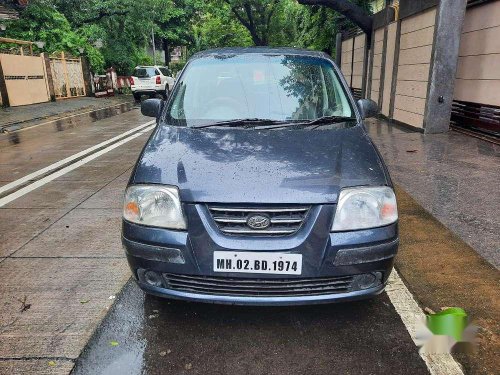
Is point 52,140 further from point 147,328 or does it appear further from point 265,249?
point 265,249

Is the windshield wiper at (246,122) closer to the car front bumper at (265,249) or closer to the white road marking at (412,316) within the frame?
the car front bumper at (265,249)

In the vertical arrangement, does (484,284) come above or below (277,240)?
below

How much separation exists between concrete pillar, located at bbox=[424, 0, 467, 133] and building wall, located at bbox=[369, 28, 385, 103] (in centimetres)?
389

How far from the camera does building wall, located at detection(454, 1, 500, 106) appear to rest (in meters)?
8.07

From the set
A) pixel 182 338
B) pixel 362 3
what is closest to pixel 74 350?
pixel 182 338

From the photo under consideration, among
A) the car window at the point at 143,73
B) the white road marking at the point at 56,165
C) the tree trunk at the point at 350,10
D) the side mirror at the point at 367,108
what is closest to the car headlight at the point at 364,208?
the side mirror at the point at 367,108

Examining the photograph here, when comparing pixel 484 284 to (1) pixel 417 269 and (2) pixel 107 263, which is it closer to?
(1) pixel 417 269

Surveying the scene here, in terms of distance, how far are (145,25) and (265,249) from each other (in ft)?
87.9

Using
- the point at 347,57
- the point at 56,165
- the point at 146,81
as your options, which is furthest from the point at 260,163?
the point at 146,81

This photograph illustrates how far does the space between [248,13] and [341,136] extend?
99.6 feet

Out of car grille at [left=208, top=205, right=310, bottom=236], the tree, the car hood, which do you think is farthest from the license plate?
the tree

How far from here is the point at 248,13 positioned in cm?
3097

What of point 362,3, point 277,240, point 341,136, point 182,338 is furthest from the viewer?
point 362,3

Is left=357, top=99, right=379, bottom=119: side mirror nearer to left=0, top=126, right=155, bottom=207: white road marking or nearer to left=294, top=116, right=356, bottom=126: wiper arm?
left=294, top=116, right=356, bottom=126: wiper arm
